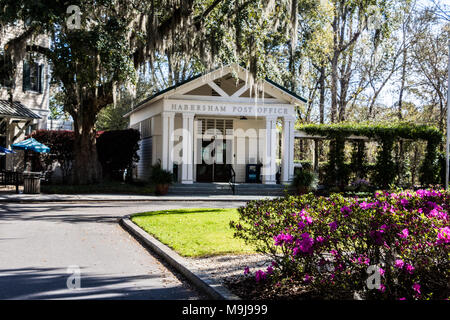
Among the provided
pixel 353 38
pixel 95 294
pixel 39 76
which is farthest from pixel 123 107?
pixel 95 294

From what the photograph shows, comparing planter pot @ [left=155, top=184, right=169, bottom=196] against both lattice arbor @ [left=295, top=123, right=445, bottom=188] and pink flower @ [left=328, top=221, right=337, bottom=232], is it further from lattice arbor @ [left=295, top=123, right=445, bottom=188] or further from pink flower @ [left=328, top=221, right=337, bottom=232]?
pink flower @ [left=328, top=221, right=337, bottom=232]

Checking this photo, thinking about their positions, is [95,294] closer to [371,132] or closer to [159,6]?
[159,6]

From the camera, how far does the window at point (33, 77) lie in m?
26.2

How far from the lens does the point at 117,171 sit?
27.2 m

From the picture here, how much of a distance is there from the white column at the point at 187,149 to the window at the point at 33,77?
8907mm

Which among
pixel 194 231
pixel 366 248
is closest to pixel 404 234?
pixel 366 248

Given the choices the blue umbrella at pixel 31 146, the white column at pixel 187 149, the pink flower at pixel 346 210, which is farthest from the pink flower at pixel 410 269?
the blue umbrella at pixel 31 146

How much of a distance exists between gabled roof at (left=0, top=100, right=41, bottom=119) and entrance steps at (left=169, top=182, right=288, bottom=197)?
8.03 m

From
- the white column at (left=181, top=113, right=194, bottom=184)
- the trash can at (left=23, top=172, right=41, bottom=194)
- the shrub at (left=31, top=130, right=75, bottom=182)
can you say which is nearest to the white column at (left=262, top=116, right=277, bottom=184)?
the white column at (left=181, top=113, right=194, bottom=184)

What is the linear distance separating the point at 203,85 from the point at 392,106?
78.8ft

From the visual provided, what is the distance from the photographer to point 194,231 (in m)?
10.3

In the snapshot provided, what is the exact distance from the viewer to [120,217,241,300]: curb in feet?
17.8

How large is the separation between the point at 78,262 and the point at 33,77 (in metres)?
21.8

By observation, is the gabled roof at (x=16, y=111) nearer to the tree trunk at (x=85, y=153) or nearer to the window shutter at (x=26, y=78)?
the window shutter at (x=26, y=78)
